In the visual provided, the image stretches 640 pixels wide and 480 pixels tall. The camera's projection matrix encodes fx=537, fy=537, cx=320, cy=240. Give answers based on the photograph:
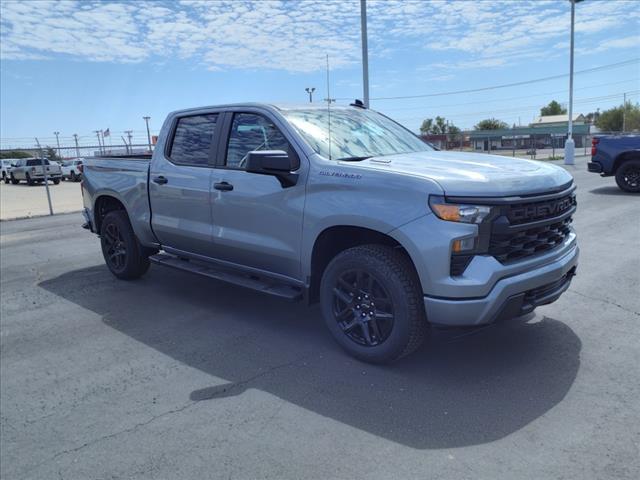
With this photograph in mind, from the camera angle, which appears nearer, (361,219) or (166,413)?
(166,413)

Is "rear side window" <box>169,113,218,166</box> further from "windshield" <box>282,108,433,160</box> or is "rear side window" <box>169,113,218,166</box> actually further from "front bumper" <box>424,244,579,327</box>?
"front bumper" <box>424,244,579,327</box>

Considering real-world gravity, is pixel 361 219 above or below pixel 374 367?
above

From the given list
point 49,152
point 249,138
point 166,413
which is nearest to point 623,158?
point 249,138

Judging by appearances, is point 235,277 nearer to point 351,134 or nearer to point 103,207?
point 351,134

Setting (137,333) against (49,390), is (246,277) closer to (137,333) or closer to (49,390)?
(137,333)

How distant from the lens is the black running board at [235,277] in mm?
4473

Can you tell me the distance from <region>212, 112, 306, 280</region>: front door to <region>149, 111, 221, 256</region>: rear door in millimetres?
182

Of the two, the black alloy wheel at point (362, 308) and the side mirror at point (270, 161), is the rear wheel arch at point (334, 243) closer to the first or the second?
the black alloy wheel at point (362, 308)

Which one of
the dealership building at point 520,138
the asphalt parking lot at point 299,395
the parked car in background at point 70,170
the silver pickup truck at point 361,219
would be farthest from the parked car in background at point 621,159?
the dealership building at point 520,138

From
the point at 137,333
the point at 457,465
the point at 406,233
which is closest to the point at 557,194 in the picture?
the point at 406,233

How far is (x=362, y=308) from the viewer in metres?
4.01

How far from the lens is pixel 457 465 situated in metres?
2.80

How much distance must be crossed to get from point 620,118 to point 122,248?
3652 inches

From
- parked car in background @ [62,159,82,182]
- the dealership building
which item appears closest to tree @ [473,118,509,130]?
the dealership building
